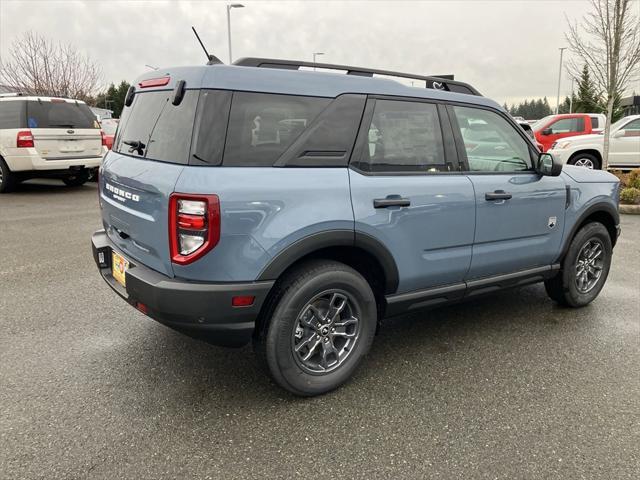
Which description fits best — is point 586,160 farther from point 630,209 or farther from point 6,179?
point 6,179

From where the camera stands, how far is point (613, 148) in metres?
11.8

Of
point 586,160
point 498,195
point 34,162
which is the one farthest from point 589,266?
point 34,162

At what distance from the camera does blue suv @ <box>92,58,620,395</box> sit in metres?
2.39

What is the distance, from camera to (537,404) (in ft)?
8.96

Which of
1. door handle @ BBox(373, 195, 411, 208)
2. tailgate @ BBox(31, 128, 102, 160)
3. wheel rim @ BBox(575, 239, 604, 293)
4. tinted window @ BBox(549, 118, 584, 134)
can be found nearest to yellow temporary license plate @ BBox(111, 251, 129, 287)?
door handle @ BBox(373, 195, 411, 208)

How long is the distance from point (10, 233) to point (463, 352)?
6099 mm

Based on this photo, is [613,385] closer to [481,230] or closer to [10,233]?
[481,230]

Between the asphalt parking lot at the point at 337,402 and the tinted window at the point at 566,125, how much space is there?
10427 mm

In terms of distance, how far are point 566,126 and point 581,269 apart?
10681 millimetres

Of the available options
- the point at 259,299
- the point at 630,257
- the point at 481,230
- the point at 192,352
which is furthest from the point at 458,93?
the point at 630,257

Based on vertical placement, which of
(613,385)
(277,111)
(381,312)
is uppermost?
(277,111)

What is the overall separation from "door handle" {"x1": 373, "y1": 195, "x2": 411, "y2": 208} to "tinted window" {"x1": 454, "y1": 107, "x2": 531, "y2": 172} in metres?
0.72

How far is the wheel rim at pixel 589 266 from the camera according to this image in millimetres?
4168

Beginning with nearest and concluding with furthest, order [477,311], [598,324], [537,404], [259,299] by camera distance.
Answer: [259,299]
[537,404]
[598,324]
[477,311]
